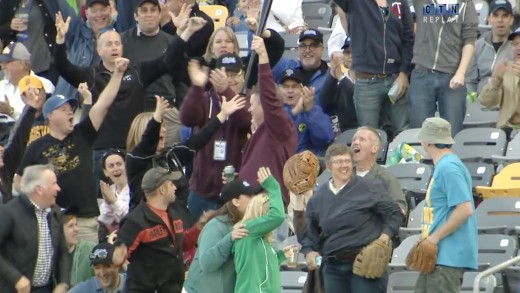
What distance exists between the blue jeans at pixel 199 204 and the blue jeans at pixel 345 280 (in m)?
1.92

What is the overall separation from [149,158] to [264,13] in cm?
177

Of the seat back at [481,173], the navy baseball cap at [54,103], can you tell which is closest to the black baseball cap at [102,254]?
the navy baseball cap at [54,103]

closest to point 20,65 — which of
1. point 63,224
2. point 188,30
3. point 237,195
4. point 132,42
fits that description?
point 132,42

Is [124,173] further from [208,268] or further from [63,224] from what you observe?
[208,268]

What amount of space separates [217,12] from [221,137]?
440cm

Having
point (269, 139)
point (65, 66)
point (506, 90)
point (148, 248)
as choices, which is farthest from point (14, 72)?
point (506, 90)

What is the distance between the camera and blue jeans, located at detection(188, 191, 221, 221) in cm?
1441

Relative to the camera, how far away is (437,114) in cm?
1590

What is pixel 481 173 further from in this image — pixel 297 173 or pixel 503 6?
pixel 503 6

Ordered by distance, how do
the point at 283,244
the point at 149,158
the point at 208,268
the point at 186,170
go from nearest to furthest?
the point at 208,268 → the point at 283,244 → the point at 149,158 → the point at 186,170

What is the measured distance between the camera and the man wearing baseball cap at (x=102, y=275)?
1311 cm

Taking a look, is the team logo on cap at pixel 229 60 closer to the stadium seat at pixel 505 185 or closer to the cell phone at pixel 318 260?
the stadium seat at pixel 505 185

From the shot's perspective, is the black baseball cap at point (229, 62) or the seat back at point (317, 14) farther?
the seat back at point (317, 14)

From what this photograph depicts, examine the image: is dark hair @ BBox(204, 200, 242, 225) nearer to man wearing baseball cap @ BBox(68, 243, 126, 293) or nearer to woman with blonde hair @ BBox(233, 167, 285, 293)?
woman with blonde hair @ BBox(233, 167, 285, 293)
